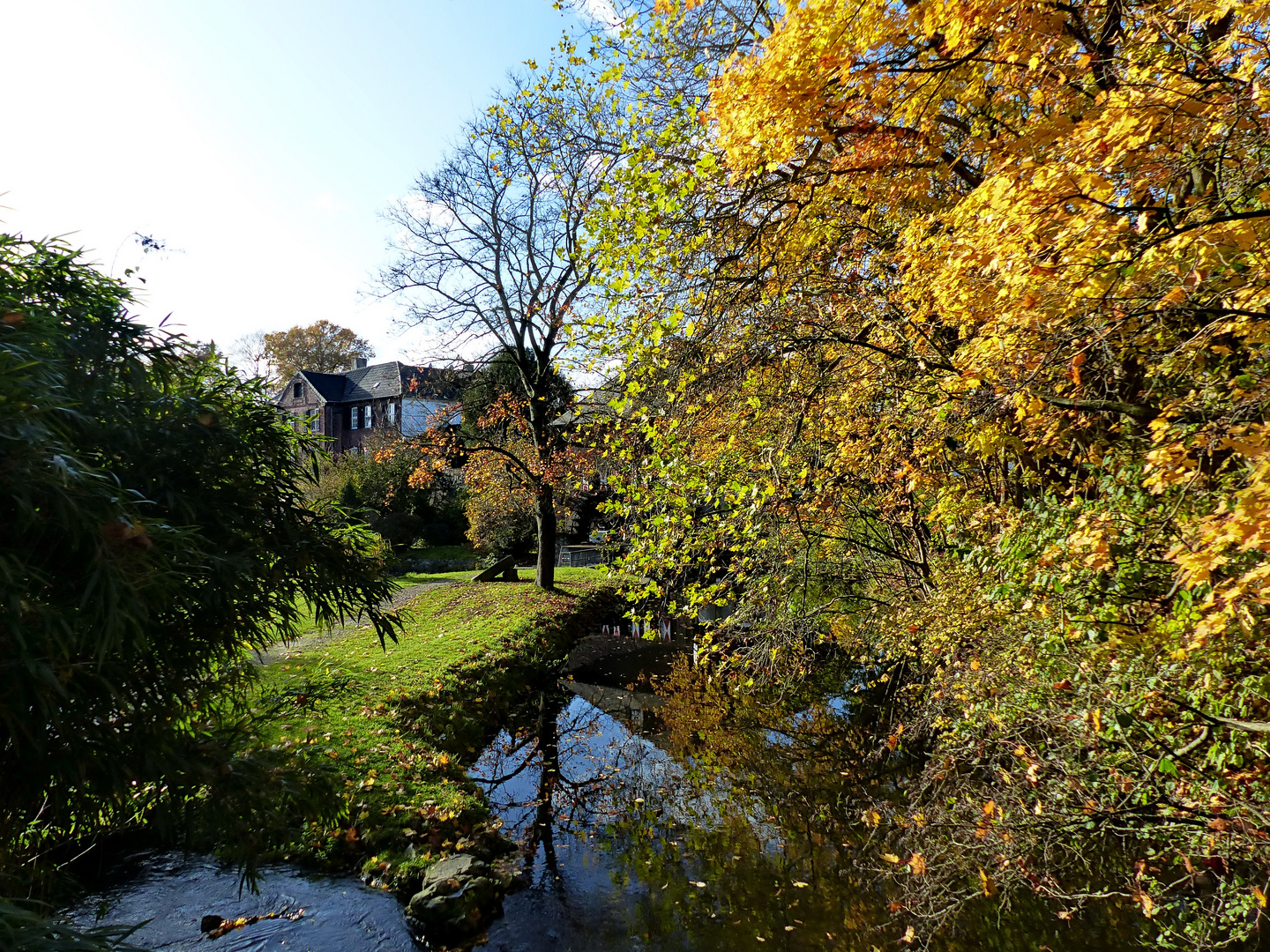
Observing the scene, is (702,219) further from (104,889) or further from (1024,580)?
(104,889)

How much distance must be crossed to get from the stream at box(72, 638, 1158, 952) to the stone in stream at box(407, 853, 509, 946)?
0.15 m

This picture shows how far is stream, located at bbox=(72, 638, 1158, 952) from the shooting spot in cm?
564

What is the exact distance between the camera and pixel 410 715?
9500mm

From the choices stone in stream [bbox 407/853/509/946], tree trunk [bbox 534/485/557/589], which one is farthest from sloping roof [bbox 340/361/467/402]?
stone in stream [bbox 407/853/509/946]

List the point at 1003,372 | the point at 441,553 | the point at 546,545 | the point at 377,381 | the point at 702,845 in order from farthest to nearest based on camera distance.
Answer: the point at 377,381, the point at 441,553, the point at 546,545, the point at 702,845, the point at 1003,372

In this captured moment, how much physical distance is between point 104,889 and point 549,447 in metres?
14.5

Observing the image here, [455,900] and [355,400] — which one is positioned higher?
[355,400]

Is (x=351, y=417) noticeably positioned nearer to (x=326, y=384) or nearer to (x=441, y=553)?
(x=326, y=384)

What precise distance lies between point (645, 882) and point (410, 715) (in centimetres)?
423

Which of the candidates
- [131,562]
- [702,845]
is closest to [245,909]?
[131,562]

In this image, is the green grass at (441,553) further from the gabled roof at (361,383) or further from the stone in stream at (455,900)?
the stone in stream at (455,900)

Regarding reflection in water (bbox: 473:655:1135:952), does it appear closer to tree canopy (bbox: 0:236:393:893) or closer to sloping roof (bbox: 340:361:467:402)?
tree canopy (bbox: 0:236:393:893)

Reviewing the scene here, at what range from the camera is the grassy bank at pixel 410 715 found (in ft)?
21.7

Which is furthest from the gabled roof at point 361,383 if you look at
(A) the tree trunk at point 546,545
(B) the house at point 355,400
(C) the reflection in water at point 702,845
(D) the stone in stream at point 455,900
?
(D) the stone in stream at point 455,900
